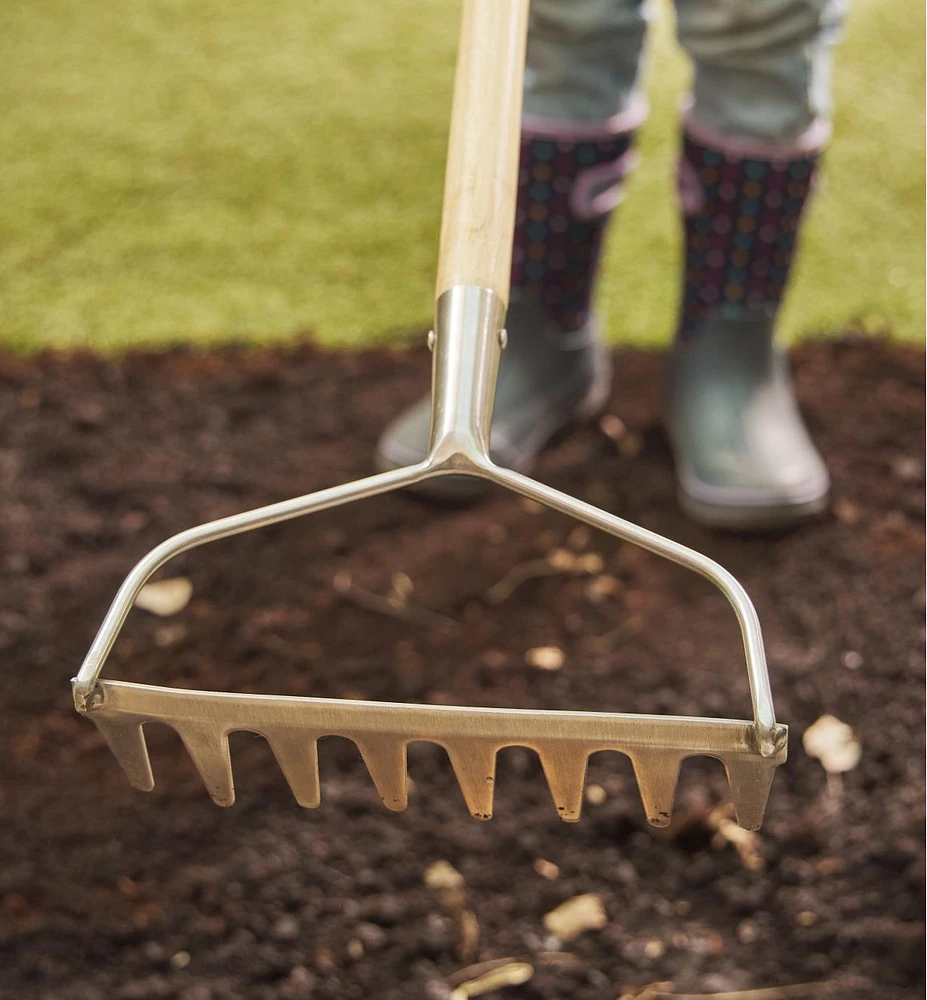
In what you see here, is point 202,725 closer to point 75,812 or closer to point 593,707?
point 75,812

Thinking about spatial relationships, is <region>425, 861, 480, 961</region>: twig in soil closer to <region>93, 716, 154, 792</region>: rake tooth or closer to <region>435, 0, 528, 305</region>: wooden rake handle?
<region>93, 716, 154, 792</region>: rake tooth

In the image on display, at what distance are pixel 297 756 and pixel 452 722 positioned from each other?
103mm

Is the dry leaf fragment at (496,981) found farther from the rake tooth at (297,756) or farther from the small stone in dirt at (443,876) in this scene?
the rake tooth at (297,756)

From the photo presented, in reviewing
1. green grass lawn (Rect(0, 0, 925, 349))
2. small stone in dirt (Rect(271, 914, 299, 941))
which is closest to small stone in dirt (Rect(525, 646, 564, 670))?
small stone in dirt (Rect(271, 914, 299, 941))

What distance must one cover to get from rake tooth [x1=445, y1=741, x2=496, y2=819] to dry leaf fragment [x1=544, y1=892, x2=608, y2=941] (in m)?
0.30

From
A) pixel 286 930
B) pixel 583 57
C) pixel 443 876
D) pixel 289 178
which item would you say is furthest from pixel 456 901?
pixel 289 178

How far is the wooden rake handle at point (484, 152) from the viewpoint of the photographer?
70 centimetres

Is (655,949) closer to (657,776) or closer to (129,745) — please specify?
(657,776)

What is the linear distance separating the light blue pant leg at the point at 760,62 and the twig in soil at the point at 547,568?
51cm

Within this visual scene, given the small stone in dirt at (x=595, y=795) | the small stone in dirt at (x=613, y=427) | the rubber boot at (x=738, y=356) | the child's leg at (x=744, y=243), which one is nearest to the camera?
the small stone in dirt at (x=595, y=795)

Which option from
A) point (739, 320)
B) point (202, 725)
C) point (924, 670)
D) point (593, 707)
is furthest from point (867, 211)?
point (202, 725)

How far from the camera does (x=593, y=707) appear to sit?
106cm

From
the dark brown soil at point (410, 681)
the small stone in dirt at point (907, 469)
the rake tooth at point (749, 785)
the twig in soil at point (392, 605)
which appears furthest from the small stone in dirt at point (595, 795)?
the small stone in dirt at point (907, 469)

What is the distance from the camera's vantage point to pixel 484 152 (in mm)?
717
